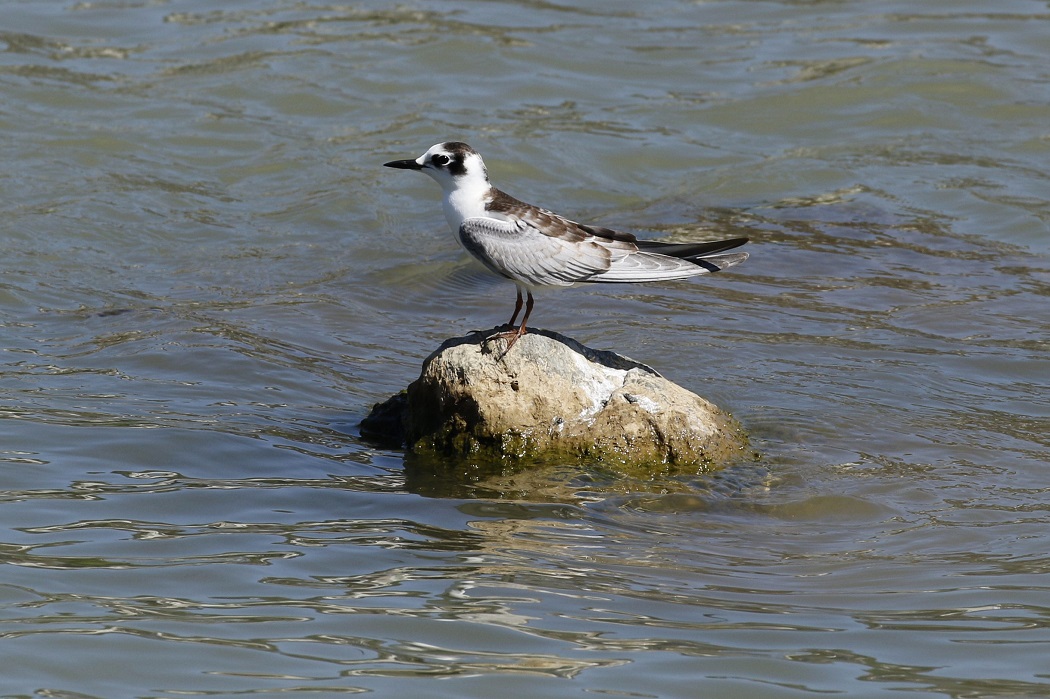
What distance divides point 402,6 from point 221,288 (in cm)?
815

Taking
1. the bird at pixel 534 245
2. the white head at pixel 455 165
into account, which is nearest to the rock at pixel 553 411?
the bird at pixel 534 245

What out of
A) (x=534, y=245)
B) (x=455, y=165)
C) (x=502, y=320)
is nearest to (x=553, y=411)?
(x=534, y=245)

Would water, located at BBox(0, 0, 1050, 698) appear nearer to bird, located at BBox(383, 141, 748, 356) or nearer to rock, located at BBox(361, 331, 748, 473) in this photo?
rock, located at BBox(361, 331, 748, 473)

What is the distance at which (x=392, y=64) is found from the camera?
16.5m

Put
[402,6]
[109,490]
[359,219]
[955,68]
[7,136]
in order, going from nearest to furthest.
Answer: [109,490] → [359,219] → [7,136] → [955,68] → [402,6]

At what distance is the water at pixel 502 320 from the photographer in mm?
5188

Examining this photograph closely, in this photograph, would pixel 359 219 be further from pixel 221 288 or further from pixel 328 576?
pixel 328 576

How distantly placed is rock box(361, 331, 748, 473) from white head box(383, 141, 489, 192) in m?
0.89

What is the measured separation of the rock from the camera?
7.22 m

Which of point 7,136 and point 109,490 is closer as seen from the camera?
point 109,490

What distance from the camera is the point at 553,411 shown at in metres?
7.28

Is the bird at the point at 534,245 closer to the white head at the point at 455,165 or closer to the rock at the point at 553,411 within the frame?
the white head at the point at 455,165

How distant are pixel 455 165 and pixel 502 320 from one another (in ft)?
10.4

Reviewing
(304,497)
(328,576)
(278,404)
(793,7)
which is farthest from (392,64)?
(328,576)
